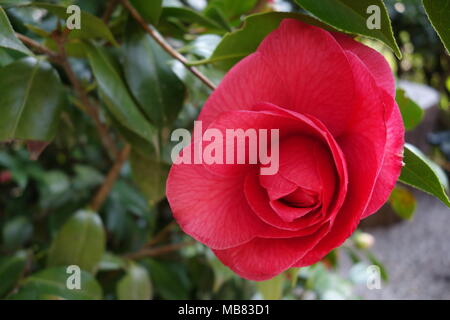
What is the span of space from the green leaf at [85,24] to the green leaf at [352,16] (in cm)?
21

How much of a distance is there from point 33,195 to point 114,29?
84cm

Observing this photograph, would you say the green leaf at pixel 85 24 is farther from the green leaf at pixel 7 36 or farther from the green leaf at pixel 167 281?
the green leaf at pixel 167 281

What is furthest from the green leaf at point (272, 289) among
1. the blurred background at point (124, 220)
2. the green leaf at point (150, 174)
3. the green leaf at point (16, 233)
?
the green leaf at point (16, 233)

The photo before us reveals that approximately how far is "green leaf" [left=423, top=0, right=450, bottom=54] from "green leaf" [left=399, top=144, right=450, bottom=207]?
0.08m

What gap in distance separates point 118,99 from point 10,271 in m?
0.38

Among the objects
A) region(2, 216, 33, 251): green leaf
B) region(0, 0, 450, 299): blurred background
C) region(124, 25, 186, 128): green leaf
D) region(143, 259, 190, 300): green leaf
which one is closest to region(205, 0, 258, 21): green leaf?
region(0, 0, 450, 299): blurred background

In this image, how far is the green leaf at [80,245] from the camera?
2.08 ft

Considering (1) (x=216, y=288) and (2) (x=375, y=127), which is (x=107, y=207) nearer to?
(1) (x=216, y=288)

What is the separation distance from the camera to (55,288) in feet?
1.81

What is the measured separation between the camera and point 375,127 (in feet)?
0.93

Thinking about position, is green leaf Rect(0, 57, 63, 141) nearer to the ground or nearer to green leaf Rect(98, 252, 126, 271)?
green leaf Rect(98, 252, 126, 271)

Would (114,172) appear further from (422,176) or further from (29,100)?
(422,176)
